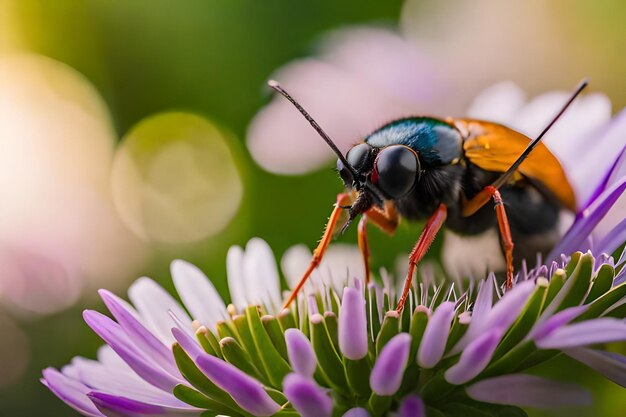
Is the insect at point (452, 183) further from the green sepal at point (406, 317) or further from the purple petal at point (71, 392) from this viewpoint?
the purple petal at point (71, 392)

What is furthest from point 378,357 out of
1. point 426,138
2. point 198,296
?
point 198,296

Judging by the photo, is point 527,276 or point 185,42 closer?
point 527,276

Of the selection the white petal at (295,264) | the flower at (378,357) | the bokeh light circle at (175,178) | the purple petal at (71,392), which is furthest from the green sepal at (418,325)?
the bokeh light circle at (175,178)

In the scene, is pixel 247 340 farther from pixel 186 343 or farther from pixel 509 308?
pixel 509 308

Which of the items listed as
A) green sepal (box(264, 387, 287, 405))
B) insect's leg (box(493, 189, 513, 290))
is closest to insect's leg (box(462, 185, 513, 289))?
insect's leg (box(493, 189, 513, 290))

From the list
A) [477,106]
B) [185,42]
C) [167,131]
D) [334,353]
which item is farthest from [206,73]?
[334,353]

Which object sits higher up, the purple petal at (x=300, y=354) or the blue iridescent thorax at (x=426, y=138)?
the blue iridescent thorax at (x=426, y=138)

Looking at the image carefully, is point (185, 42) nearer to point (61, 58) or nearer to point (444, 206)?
point (61, 58)
